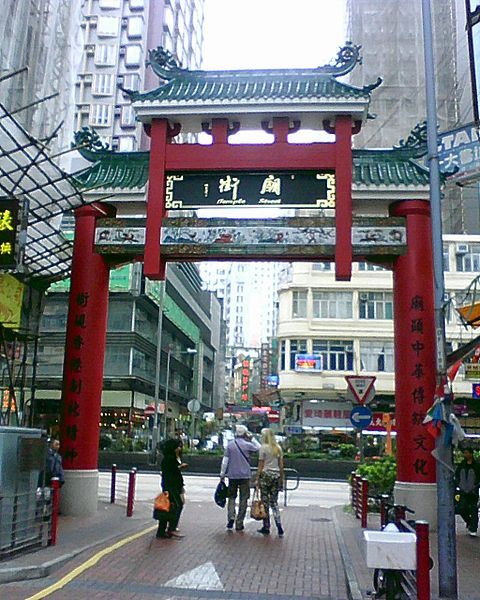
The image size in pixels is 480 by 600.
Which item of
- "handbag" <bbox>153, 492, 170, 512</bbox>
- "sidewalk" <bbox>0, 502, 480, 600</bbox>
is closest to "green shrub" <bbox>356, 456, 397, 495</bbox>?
"sidewalk" <bbox>0, 502, 480, 600</bbox>

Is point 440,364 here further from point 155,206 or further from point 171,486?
point 155,206

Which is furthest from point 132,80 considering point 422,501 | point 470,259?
point 422,501

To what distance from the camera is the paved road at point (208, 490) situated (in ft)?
63.8

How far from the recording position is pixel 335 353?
43.0 meters

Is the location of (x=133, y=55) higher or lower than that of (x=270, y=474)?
higher

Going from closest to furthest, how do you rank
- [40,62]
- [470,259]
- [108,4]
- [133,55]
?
[40,62]
[470,259]
[133,55]
[108,4]

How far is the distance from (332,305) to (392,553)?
1485 inches

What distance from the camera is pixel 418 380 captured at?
13.3 m

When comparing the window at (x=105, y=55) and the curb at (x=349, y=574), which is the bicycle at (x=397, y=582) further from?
the window at (x=105, y=55)

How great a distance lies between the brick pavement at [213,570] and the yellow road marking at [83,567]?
97mm

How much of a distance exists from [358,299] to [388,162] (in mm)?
28943

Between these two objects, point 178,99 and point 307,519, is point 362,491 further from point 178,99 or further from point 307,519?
point 178,99

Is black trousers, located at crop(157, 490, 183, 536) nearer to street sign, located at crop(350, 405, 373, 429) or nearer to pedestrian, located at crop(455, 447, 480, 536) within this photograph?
street sign, located at crop(350, 405, 373, 429)

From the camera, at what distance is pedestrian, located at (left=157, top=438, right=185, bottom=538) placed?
11.0m
